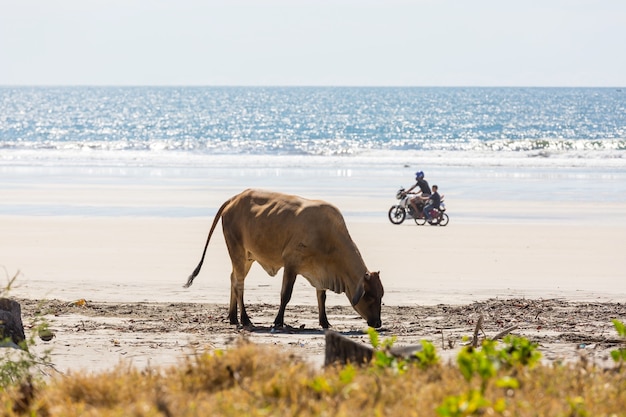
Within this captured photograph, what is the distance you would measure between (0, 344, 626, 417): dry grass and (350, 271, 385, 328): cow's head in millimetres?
5486

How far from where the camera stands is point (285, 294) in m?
13.0

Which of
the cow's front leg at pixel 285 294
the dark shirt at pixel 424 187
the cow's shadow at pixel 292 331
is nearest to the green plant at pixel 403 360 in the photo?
the cow's shadow at pixel 292 331

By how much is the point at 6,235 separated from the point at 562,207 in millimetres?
14911

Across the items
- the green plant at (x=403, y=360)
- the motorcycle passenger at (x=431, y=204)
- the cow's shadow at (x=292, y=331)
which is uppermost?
the motorcycle passenger at (x=431, y=204)

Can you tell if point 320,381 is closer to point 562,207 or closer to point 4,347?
point 4,347

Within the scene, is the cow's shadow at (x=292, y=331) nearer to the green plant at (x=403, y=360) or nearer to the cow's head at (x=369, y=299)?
A: the cow's head at (x=369, y=299)

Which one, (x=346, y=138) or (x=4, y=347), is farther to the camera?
(x=346, y=138)

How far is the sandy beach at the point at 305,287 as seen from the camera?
11.7m

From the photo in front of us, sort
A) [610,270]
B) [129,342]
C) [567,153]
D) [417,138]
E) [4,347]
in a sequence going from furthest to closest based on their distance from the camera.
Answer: [417,138] → [567,153] → [610,270] → [129,342] → [4,347]

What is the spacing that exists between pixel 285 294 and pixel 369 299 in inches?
40.1

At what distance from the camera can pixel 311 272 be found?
13.1 meters

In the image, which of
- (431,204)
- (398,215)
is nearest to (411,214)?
(398,215)

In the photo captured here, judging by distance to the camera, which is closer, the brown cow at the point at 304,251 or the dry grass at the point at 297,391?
the dry grass at the point at 297,391

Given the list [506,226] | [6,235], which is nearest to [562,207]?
[506,226]
